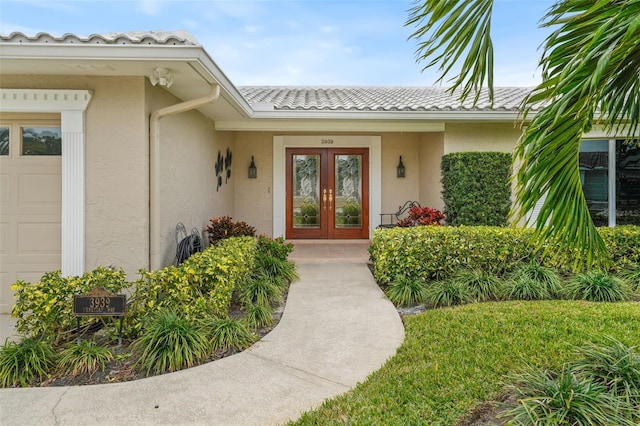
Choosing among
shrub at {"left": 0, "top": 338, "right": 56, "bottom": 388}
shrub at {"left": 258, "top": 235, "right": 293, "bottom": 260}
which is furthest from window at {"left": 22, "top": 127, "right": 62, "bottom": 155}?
shrub at {"left": 258, "top": 235, "right": 293, "bottom": 260}

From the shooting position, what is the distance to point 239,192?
10.1 meters

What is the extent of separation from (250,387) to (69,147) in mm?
3909

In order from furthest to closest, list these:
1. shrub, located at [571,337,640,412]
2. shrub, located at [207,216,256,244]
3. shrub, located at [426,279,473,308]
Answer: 1. shrub, located at [207,216,256,244]
2. shrub, located at [426,279,473,308]
3. shrub, located at [571,337,640,412]

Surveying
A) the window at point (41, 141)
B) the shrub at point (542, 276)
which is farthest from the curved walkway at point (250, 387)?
the window at point (41, 141)

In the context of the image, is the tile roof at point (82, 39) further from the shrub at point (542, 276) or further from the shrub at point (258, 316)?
the shrub at point (542, 276)

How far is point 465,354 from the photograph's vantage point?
348 cm

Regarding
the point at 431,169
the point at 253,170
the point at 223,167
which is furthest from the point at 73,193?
the point at 431,169

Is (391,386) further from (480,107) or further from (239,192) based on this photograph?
(239,192)

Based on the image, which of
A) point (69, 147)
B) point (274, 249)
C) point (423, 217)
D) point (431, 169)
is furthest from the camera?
point (431, 169)

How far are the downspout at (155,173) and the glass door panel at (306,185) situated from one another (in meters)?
5.23

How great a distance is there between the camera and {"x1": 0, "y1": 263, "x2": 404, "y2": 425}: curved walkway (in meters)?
2.70

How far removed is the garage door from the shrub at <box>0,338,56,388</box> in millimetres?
1772

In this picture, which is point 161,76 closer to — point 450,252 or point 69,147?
point 69,147

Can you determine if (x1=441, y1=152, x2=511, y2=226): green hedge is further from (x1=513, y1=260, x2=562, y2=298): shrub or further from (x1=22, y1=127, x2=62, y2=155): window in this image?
(x1=22, y1=127, x2=62, y2=155): window
